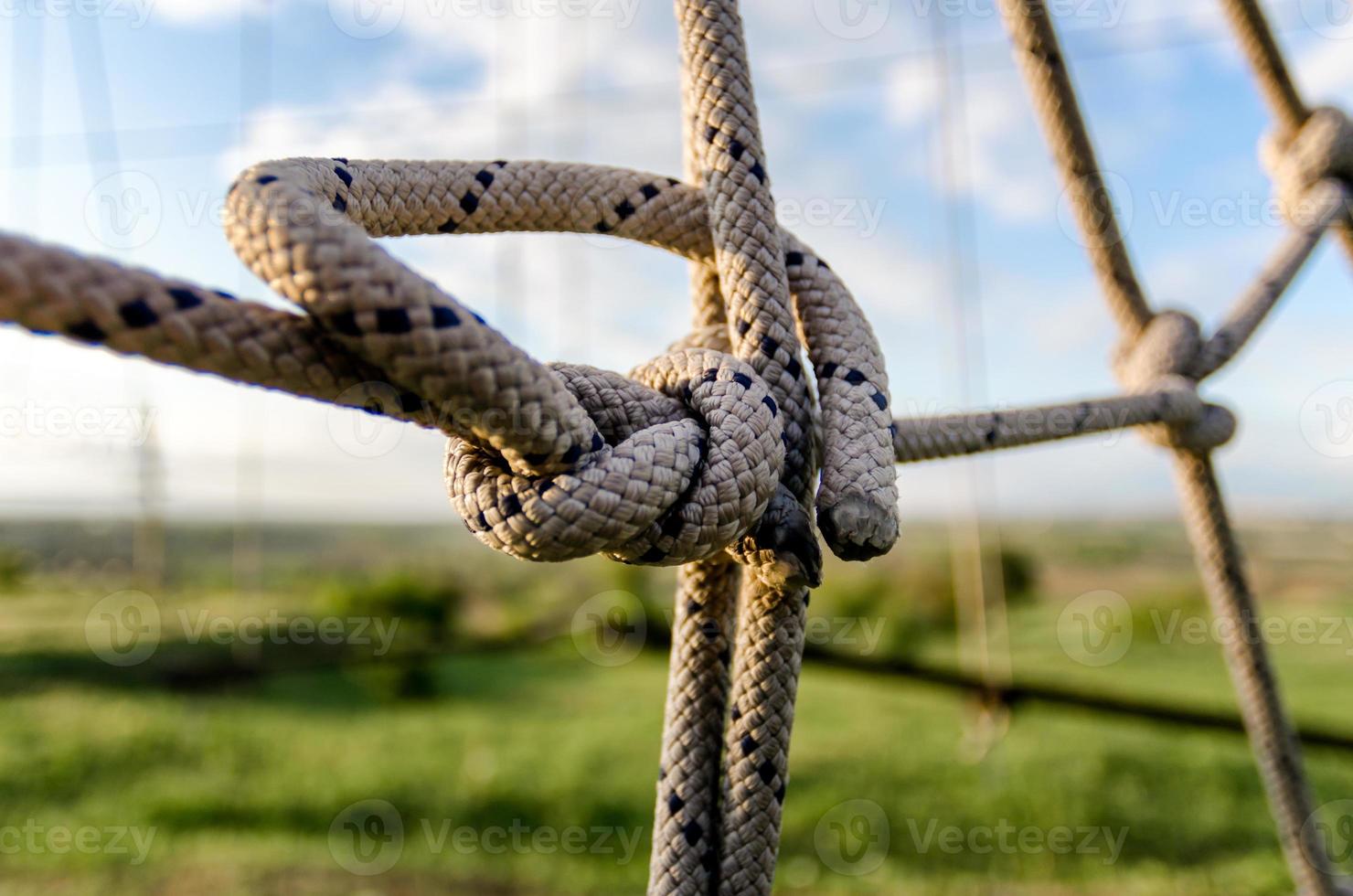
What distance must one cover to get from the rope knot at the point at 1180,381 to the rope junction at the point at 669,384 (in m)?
0.23

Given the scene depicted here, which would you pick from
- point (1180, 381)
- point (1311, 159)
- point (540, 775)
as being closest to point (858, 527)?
point (1180, 381)

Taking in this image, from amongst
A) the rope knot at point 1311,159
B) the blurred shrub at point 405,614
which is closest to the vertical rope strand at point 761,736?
the rope knot at point 1311,159

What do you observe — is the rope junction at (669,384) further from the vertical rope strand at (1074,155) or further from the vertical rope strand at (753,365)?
the vertical rope strand at (1074,155)

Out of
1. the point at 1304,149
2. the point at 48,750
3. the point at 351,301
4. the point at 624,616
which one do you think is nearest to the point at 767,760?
the point at 351,301

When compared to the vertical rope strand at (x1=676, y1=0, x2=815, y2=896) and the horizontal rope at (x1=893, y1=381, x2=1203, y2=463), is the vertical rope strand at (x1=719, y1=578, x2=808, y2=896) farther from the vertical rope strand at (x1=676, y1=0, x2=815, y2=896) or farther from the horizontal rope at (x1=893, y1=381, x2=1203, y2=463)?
the horizontal rope at (x1=893, y1=381, x2=1203, y2=463)

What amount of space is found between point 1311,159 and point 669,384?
931 mm

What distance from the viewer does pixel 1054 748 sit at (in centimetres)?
215

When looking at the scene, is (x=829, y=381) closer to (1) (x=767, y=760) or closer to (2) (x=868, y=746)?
(1) (x=767, y=760)

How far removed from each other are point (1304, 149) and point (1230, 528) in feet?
1.44

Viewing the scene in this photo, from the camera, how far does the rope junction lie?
0.28 m

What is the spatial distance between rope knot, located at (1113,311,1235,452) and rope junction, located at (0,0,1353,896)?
0.23 metres

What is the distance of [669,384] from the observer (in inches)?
15.6

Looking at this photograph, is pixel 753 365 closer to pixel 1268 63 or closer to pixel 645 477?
pixel 645 477

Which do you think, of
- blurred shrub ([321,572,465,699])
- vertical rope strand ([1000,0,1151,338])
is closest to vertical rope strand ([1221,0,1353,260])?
vertical rope strand ([1000,0,1151,338])
